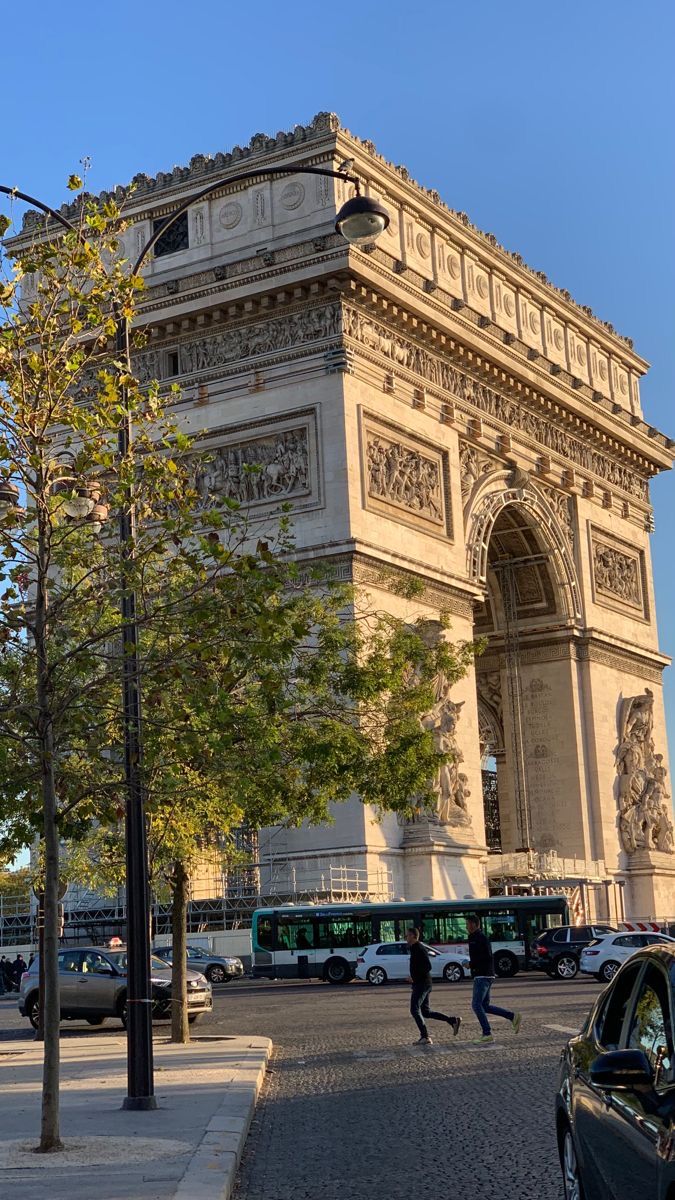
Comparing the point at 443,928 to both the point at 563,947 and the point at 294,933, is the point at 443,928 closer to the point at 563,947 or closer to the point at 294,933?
the point at 563,947

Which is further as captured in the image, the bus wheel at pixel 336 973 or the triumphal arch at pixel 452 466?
the bus wheel at pixel 336 973

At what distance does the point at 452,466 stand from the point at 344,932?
12.5 metres

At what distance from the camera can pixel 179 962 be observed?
21984mm

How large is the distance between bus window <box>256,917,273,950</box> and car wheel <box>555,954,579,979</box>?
22.6 feet

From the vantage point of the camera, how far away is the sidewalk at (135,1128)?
9266mm

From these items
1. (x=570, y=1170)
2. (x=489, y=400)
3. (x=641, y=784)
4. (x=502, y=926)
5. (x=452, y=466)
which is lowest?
(x=570, y=1170)

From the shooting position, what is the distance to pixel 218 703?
11.3 m

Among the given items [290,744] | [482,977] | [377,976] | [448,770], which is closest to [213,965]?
[377,976]

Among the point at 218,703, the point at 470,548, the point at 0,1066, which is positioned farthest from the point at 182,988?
the point at 470,548

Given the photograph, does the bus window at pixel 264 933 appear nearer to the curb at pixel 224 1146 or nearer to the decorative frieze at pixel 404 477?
the decorative frieze at pixel 404 477

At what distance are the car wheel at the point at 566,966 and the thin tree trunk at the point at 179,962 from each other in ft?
60.7

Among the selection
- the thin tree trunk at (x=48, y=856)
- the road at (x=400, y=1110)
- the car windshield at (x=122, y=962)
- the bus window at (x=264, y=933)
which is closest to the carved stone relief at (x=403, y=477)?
the bus window at (x=264, y=933)

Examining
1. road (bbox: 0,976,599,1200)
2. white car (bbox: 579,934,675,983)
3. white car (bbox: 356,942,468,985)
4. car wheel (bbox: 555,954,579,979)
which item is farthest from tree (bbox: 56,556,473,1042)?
car wheel (bbox: 555,954,579,979)

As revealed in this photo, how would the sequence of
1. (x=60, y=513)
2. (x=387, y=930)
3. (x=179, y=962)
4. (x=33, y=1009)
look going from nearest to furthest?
(x=60, y=513) → (x=179, y=962) → (x=33, y=1009) → (x=387, y=930)
